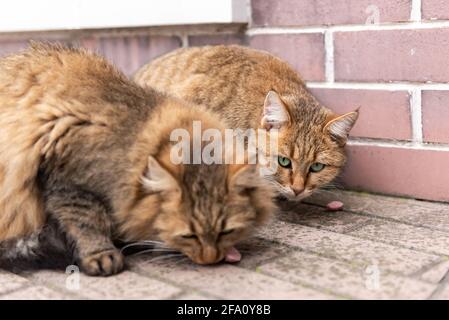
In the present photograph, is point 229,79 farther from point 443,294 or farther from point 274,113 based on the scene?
point 443,294

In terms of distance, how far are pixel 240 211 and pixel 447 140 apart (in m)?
1.28

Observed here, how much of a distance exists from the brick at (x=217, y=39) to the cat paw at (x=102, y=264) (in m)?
1.87

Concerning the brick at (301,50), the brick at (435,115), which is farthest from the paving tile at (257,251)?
the brick at (301,50)

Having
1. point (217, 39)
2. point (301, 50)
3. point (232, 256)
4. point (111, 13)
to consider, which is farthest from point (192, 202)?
point (111, 13)

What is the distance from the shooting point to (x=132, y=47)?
13.5ft

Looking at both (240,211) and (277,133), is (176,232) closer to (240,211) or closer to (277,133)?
(240,211)

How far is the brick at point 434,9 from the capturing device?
9.14ft

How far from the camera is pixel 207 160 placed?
2211mm

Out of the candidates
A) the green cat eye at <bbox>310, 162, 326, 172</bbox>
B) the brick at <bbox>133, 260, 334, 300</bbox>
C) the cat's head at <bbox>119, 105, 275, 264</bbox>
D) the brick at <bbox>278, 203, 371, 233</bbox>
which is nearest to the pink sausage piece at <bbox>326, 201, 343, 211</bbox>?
the brick at <bbox>278, 203, 371, 233</bbox>

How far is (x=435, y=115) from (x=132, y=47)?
A: 2.14 metres

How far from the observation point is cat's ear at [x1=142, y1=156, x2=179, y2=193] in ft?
6.76

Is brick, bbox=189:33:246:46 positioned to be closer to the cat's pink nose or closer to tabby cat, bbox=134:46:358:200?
tabby cat, bbox=134:46:358:200

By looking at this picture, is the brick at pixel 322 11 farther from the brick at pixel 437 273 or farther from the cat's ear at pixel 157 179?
the cat's ear at pixel 157 179

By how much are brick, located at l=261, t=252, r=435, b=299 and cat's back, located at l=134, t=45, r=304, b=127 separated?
979 mm
